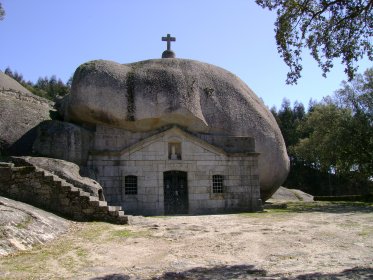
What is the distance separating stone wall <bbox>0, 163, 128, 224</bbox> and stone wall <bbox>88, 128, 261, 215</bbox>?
19.9ft

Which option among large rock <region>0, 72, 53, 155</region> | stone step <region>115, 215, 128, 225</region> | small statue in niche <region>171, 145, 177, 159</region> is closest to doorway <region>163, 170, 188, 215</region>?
small statue in niche <region>171, 145, 177, 159</region>

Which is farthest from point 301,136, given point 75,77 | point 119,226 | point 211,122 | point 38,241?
point 38,241

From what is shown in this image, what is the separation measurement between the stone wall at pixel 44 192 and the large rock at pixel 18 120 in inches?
203

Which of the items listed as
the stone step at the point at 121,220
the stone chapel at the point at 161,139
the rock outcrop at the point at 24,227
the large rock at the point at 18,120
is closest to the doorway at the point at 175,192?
the stone chapel at the point at 161,139

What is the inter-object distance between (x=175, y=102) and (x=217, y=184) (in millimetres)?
5003

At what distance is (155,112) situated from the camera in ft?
72.3

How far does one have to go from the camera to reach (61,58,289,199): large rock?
21703 millimetres

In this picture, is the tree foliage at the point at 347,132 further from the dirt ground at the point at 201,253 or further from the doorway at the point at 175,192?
the dirt ground at the point at 201,253

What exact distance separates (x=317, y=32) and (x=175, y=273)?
8.11 m

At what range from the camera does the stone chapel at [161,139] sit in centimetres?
2138

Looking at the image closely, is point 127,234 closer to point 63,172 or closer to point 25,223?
point 25,223

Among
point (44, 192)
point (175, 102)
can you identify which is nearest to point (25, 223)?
point (44, 192)

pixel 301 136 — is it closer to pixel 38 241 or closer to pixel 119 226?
pixel 119 226

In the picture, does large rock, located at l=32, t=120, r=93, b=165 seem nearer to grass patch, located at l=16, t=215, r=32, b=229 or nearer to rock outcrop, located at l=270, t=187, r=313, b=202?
grass patch, located at l=16, t=215, r=32, b=229
